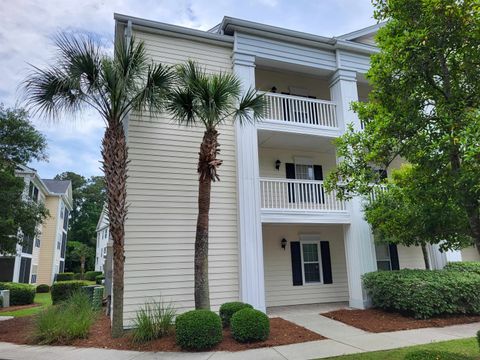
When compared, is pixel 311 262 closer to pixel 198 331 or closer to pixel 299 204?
pixel 299 204

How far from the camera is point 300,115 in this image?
12.9 m

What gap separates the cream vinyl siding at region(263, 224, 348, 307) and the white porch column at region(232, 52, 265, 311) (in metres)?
2.30

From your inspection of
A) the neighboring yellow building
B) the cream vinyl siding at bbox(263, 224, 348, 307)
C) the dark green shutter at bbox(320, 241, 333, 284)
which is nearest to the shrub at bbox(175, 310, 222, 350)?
the cream vinyl siding at bbox(263, 224, 348, 307)

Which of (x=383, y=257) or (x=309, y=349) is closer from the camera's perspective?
(x=309, y=349)

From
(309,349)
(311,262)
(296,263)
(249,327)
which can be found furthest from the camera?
(311,262)

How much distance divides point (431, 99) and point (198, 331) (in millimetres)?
6185

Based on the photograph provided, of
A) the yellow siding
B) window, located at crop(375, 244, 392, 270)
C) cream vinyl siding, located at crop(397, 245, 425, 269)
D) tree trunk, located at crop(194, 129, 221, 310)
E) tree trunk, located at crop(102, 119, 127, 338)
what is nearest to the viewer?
tree trunk, located at crop(102, 119, 127, 338)

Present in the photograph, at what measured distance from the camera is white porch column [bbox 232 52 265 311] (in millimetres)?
10242

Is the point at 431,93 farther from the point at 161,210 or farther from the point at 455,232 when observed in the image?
the point at 161,210

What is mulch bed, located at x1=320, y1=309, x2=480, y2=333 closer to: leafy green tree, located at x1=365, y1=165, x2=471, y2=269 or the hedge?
the hedge

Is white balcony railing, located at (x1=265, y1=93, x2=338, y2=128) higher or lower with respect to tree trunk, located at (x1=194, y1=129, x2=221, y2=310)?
higher

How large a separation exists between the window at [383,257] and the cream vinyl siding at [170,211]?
6248 mm

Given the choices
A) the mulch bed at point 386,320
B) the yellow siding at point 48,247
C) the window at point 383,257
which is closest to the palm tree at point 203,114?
the mulch bed at point 386,320

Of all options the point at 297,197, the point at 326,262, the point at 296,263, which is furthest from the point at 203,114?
the point at 326,262
